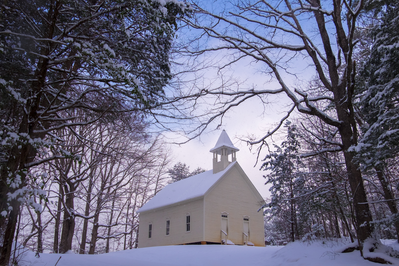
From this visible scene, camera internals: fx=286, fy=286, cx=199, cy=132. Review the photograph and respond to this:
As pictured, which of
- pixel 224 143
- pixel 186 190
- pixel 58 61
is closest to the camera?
pixel 58 61

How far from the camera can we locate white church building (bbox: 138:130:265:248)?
67.7 ft

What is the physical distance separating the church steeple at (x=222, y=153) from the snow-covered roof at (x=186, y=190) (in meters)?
0.65

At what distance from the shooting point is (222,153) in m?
24.6

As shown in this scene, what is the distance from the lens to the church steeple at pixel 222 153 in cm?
2434

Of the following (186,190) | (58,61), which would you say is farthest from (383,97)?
(186,190)

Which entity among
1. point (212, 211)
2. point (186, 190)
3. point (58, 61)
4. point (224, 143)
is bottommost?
point (212, 211)

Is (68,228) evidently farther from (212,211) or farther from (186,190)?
(186,190)

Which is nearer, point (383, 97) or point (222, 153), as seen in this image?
point (383, 97)

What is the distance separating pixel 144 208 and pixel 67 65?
64.7ft

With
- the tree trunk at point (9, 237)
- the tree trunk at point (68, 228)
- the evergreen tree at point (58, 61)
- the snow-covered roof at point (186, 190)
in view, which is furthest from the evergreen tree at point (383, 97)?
the snow-covered roof at point (186, 190)

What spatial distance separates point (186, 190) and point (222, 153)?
4372 millimetres

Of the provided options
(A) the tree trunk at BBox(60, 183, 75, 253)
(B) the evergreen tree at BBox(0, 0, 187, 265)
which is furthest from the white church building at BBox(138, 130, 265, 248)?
(B) the evergreen tree at BBox(0, 0, 187, 265)

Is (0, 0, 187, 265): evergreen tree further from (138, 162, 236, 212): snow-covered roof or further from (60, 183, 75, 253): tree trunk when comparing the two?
(138, 162, 236, 212): snow-covered roof

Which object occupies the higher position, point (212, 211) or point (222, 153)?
point (222, 153)
